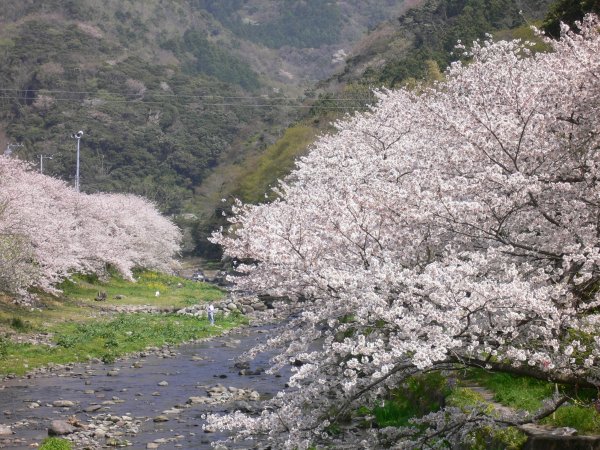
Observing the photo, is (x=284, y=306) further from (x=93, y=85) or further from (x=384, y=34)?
(x=93, y=85)

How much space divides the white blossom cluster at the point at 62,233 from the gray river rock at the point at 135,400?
478 cm

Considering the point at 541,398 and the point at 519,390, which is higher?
the point at 541,398

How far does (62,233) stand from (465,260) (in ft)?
90.3

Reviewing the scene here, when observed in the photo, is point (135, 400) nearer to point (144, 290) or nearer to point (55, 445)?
point (55, 445)

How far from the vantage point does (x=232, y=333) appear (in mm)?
34188

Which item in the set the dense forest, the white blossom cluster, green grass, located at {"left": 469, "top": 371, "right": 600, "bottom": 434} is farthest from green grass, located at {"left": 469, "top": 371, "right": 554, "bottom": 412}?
the dense forest

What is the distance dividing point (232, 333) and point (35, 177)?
1587 cm

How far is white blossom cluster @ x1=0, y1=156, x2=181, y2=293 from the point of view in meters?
25.9

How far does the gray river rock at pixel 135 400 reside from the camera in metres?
16.0

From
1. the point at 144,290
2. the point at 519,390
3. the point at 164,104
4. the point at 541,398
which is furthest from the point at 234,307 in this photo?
the point at 164,104

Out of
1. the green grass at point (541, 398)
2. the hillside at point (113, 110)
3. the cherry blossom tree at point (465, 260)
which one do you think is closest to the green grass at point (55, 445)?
the cherry blossom tree at point (465, 260)

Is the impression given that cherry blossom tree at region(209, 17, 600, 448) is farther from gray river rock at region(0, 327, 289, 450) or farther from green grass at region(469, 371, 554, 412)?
gray river rock at region(0, 327, 289, 450)

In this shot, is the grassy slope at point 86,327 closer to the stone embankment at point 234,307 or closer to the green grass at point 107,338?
the green grass at point 107,338

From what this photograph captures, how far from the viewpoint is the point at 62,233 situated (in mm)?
34094
